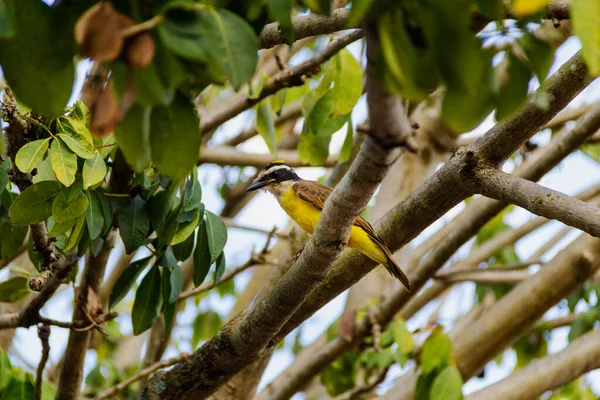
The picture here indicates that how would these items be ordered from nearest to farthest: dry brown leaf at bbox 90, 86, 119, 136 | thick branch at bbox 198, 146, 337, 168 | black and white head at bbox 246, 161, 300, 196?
1. dry brown leaf at bbox 90, 86, 119, 136
2. black and white head at bbox 246, 161, 300, 196
3. thick branch at bbox 198, 146, 337, 168

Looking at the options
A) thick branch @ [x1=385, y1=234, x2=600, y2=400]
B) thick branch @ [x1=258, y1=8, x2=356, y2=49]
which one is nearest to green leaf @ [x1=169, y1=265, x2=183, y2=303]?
thick branch @ [x1=258, y1=8, x2=356, y2=49]

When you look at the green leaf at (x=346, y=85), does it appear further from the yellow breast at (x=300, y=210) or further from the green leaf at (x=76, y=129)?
the green leaf at (x=76, y=129)

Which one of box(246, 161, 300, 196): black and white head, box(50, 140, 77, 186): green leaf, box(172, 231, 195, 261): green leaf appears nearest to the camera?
box(50, 140, 77, 186): green leaf

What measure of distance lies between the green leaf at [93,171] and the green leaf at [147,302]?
3.22 ft

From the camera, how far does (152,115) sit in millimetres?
1669

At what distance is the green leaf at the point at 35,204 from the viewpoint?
305 centimetres

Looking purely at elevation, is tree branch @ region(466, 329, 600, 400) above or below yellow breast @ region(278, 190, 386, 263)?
below

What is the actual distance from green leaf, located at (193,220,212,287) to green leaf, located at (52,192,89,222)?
2.42ft

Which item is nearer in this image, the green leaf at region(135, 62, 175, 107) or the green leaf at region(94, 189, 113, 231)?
the green leaf at region(135, 62, 175, 107)

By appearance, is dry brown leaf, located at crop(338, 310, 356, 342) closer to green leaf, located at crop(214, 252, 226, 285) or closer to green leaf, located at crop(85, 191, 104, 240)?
green leaf, located at crop(214, 252, 226, 285)

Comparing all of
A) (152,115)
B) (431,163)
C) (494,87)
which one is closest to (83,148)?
(152,115)

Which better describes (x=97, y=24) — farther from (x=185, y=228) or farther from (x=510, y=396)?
(x=510, y=396)

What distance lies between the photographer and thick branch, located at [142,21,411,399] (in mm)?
2043

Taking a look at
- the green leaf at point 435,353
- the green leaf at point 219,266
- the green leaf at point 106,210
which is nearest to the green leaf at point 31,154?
the green leaf at point 106,210
